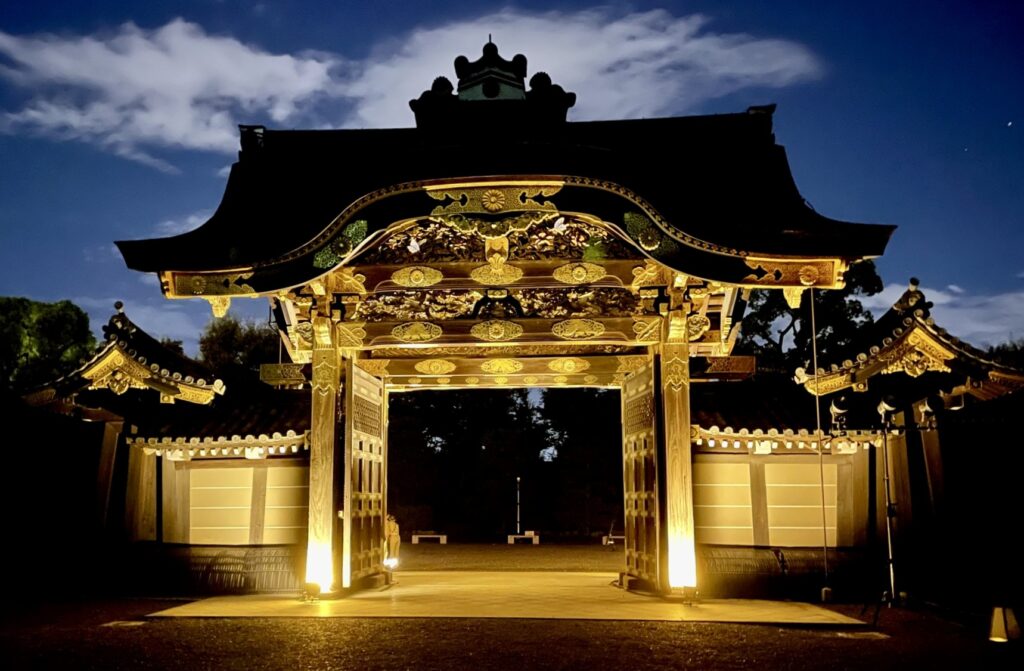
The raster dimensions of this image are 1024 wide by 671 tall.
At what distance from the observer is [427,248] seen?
9.90 meters

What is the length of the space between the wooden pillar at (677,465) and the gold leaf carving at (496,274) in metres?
2.04

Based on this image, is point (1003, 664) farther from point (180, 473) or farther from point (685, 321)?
point (180, 473)

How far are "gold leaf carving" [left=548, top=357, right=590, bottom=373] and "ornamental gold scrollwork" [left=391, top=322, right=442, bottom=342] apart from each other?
2423 millimetres

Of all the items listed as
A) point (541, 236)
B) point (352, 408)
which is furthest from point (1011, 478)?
point (352, 408)

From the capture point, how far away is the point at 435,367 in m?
12.7

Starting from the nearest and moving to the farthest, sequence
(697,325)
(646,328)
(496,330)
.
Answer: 1. (646,328)
2. (496,330)
3. (697,325)

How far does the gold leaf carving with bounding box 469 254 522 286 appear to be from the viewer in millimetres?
9953

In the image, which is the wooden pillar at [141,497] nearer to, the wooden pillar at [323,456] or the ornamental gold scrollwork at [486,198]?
the wooden pillar at [323,456]

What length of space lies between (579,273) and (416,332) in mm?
2368

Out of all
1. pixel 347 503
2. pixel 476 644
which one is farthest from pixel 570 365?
pixel 476 644

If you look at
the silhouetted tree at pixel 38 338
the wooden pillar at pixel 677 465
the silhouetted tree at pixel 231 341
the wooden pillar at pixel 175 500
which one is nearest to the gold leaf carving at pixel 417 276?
the wooden pillar at pixel 677 465

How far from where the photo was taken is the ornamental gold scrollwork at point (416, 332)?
10781 millimetres

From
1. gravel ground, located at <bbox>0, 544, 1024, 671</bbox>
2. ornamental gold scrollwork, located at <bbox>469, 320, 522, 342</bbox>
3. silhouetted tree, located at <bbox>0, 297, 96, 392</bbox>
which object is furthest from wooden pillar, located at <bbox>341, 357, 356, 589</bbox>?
silhouetted tree, located at <bbox>0, 297, 96, 392</bbox>

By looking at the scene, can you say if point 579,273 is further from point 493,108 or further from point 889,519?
point 889,519
